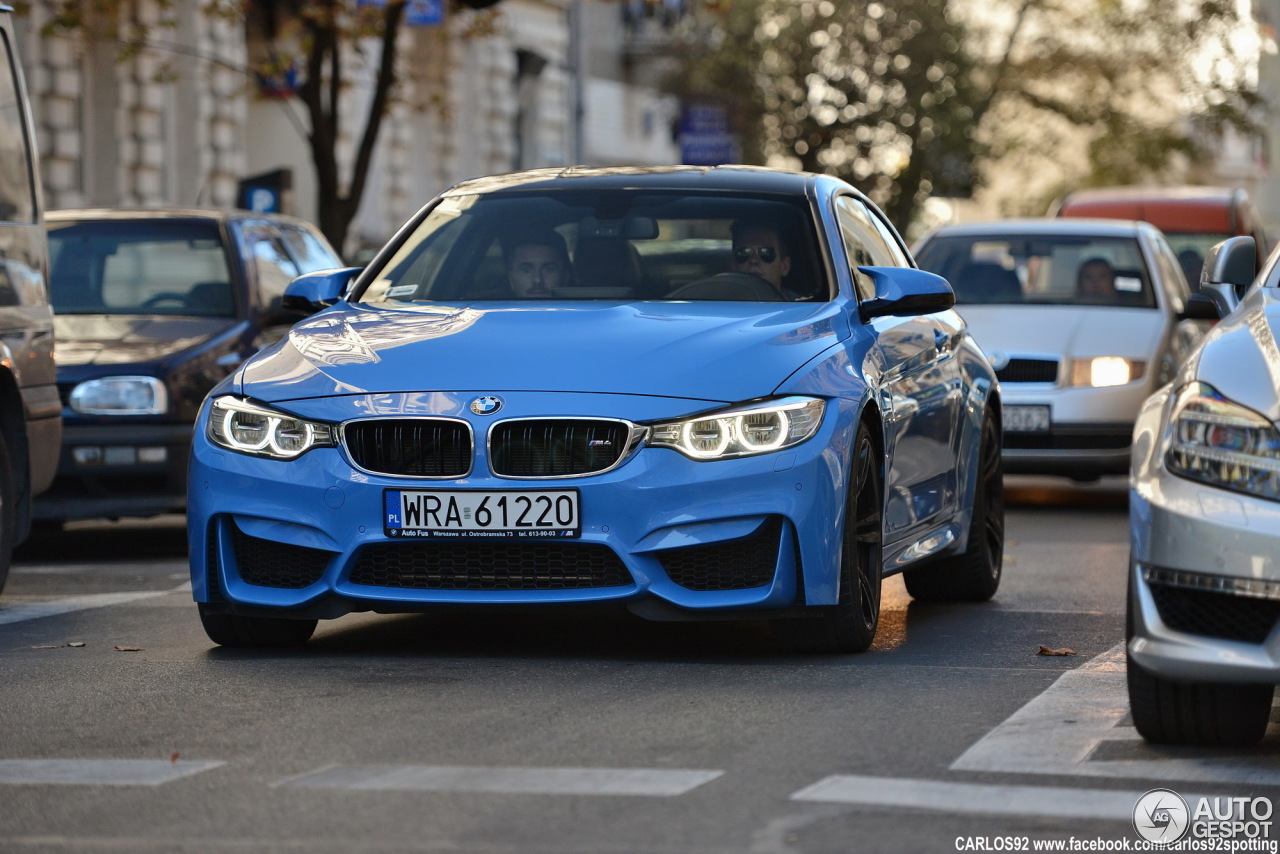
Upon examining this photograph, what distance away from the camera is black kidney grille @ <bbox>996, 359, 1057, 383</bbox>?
1414 cm

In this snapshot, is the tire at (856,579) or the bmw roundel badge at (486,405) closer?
the bmw roundel badge at (486,405)

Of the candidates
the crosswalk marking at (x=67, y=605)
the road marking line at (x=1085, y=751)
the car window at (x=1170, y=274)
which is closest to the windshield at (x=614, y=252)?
the crosswalk marking at (x=67, y=605)

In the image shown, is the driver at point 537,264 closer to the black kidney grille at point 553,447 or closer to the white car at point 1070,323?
the black kidney grille at point 553,447

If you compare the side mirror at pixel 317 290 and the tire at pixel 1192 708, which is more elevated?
the side mirror at pixel 317 290

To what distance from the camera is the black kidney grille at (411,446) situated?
22.2 feet

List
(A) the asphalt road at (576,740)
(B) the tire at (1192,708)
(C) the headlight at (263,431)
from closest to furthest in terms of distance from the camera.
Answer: (A) the asphalt road at (576,740)
(B) the tire at (1192,708)
(C) the headlight at (263,431)

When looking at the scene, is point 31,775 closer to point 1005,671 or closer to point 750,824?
point 750,824

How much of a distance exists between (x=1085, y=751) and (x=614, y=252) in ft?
9.76

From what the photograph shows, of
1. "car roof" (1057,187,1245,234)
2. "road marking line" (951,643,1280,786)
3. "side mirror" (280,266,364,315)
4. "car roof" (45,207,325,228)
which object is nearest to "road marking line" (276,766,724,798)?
"road marking line" (951,643,1280,786)

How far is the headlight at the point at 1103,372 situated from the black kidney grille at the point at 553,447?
7.83 metres

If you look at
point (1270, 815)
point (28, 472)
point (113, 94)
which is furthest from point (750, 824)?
point (113, 94)

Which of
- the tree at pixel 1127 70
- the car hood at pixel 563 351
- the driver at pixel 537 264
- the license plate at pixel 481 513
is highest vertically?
the driver at pixel 537 264

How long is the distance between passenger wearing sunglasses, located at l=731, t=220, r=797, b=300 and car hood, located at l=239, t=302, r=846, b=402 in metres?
0.34

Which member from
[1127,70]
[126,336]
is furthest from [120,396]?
[1127,70]
